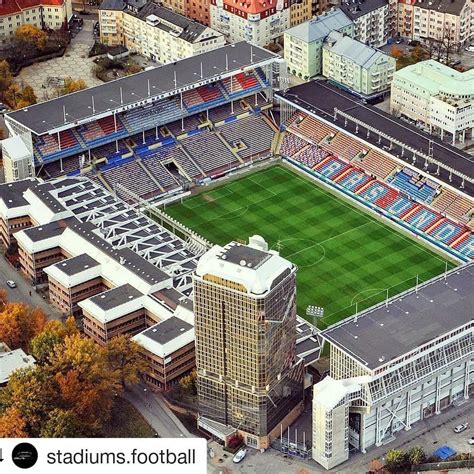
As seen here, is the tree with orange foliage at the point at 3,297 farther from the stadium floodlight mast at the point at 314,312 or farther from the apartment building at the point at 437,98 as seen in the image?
the apartment building at the point at 437,98

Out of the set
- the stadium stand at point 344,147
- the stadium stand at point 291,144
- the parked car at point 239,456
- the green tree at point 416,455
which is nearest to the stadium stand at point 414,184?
the stadium stand at point 344,147

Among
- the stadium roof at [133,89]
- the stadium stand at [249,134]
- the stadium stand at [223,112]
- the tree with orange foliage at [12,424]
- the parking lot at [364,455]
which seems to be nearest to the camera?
the tree with orange foliage at [12,424]

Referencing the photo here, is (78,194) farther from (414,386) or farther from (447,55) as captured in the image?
(447,55)

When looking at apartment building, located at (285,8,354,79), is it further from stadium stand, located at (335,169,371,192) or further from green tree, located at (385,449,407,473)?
green tree, located at (385,449,407,473)

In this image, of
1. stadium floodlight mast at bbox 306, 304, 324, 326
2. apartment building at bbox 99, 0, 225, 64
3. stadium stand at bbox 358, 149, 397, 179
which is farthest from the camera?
apartment building at bbox 99, 0, 225, 64

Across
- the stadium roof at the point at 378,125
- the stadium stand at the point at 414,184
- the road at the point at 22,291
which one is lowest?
the road at the point at 22,291

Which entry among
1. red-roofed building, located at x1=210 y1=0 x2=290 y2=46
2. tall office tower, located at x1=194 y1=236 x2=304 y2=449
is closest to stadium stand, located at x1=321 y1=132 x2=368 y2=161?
red-roofed building, located at x1=210 y1=0 x2=290 y2=46

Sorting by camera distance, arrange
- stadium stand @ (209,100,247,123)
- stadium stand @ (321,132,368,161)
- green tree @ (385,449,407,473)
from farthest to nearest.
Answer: stadium stand @ (209,100,247,123) < stadium stand @ (321,132,368,161) < green tree @ (385,449,407,473)
